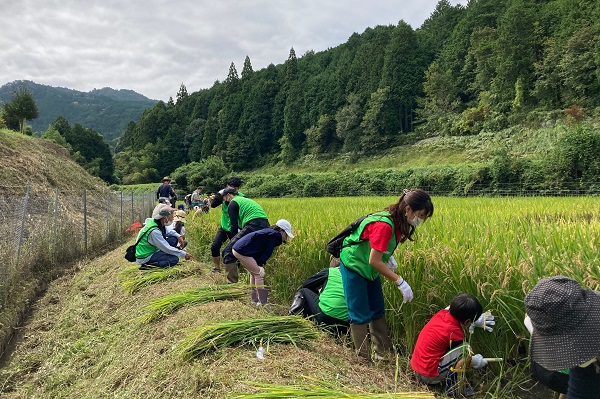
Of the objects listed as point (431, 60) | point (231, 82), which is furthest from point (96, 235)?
point (231, 82)

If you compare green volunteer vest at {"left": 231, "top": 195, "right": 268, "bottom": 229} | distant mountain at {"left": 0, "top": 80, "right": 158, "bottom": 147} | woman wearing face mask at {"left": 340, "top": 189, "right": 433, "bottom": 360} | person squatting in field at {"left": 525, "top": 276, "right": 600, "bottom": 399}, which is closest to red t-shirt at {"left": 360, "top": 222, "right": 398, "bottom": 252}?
woman wearing face mask at {"left": 340, "top": 189, "right": 433, "bottom": 360}

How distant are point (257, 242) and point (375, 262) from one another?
1.88 metres

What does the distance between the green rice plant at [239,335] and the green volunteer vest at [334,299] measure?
0.53 meters

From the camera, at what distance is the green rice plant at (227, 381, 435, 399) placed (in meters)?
1.80

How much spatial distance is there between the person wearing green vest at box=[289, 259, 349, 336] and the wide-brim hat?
1.99 meters

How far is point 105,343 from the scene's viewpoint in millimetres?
3768

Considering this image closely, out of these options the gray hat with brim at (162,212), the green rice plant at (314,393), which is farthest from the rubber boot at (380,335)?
the gray hat with brim at (162,212)

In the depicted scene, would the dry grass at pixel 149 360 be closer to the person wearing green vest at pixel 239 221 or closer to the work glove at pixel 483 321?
the person wearing green vest at pixel 239 221

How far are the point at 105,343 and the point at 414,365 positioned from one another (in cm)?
287

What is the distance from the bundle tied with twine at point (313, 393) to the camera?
1804 millimetres

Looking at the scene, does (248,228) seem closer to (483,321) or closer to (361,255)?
(361,255)

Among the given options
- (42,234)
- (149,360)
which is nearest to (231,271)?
(149,360)

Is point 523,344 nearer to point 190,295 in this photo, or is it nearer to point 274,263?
point 190,295

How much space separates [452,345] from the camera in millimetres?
2580
